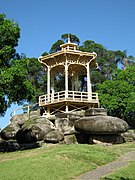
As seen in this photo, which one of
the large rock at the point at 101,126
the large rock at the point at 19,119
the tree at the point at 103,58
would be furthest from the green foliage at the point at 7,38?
the tree at the point at 103,58

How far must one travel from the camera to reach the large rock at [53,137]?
63.9 feet

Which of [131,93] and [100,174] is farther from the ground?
[131,93]

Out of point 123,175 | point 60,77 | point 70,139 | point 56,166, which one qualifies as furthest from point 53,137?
point 60,77

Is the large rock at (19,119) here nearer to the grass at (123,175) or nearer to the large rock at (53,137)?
the large rock at (53,137)

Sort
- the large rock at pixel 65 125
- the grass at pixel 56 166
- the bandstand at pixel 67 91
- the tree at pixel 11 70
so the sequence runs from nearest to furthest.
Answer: the grass at pixel 56 166
the tree at pixel 11 70
the large rock at pixel 65 125
the bandstand at pixel 67 91

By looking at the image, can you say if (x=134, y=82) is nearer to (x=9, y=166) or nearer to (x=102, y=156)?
(x=102, y=156)

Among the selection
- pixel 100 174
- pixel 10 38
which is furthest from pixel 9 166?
pixel 10 38

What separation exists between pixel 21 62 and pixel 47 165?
7.73 m

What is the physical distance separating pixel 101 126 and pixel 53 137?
368 cm

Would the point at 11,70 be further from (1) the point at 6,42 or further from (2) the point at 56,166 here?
(2) the point at 56,166

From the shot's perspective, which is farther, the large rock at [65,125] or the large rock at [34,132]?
the large rock at [65,125]

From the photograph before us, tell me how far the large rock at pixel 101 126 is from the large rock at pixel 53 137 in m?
1.58

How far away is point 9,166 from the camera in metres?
11.1

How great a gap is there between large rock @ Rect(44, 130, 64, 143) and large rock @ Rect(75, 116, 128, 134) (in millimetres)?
1583
